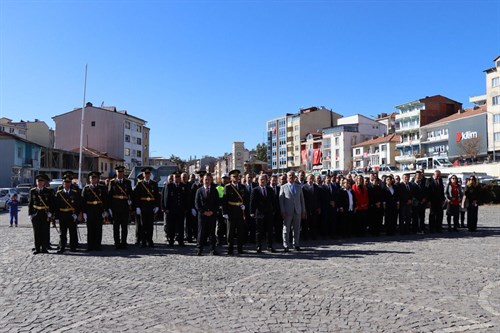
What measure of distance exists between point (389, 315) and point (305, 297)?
4.65 ft

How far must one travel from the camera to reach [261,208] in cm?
1246

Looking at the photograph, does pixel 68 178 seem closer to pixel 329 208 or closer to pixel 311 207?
pixel 311 207

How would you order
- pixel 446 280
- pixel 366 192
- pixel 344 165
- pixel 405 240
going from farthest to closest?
1. pixel 344 165
2. pixel 366 192
3. pixel 405 240
4. pixel 446 280

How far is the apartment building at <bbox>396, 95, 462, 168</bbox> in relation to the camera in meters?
87.4

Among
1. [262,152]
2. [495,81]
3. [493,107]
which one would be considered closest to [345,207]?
[493,107]

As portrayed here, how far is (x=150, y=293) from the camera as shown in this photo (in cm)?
779

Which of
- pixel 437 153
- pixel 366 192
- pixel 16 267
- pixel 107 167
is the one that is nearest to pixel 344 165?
pixel 437 153

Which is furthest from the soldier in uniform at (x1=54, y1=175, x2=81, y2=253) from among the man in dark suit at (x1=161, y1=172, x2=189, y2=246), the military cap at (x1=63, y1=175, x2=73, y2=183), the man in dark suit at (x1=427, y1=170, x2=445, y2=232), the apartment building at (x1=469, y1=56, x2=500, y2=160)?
the apartment building at (x1=469, y1=56, x2=500, y2=160)

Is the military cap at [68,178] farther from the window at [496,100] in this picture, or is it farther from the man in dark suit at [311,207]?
the window at [496,100]

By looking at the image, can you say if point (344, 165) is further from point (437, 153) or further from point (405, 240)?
point (405, 240)

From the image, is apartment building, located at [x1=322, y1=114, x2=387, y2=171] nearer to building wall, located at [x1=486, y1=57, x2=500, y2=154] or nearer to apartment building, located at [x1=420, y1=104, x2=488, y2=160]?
apartment building, located at [x1=420, y1=104, x2=488, y2=160]

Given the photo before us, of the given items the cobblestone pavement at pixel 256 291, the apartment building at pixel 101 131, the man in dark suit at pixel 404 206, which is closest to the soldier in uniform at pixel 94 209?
the cobblestone pavement at pixel 256 291

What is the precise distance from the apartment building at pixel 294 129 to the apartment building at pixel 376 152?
14216mm

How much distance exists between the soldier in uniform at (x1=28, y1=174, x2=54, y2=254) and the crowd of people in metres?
0.02
